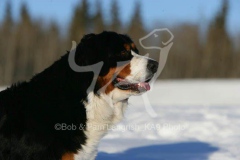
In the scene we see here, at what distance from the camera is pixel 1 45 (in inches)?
1713

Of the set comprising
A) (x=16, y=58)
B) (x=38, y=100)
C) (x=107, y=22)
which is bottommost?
Answer: (x=38, y=100)

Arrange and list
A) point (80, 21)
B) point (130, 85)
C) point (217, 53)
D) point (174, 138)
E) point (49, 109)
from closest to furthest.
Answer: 1. point (49, 109)
2. point (130, 85)
3. point (174, 138)
4. point (217, 53)
5. point (80, 21)

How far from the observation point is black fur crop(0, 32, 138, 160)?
4336mm

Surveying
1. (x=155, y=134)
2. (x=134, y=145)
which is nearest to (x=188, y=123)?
(x=155, y=134)

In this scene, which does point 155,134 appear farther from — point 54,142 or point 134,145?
point 54,142

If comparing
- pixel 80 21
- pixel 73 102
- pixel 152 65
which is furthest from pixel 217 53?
pixel 73 102

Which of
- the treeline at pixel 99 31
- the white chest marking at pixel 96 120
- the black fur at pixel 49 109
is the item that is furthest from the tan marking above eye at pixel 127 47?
the treeline at pixel 99 31

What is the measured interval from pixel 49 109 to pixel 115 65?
2.91 feet

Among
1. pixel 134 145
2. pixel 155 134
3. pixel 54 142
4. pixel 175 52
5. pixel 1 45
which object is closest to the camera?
pixel 54 142

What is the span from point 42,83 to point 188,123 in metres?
6.73

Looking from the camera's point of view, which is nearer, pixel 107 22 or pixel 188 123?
pixel 188 123

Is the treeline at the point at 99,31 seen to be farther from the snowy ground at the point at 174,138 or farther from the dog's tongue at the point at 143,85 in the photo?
the dog's tongue at the point at 143,85

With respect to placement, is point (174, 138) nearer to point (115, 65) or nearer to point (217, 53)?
point (115, 65)

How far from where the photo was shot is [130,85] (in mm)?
4832
